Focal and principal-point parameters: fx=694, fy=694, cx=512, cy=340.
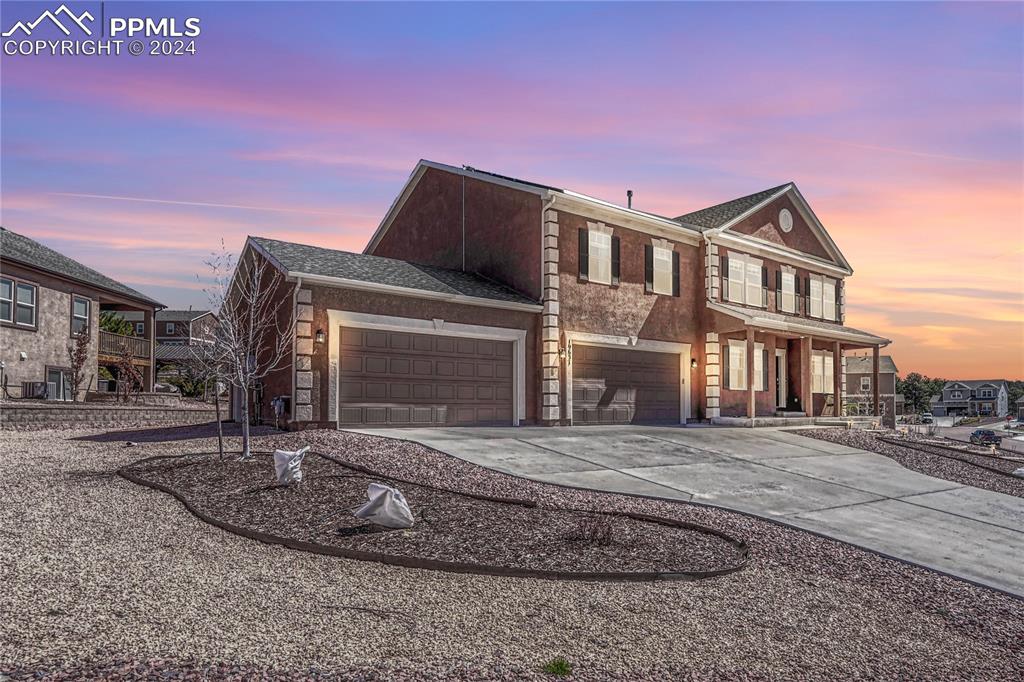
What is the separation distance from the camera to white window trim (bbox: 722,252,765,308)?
23703 mm

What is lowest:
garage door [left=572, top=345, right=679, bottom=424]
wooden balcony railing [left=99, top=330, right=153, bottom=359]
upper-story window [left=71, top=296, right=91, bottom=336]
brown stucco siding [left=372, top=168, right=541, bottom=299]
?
garage door [left=572, top=345, right=679, bottom=424]

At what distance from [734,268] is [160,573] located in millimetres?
21443

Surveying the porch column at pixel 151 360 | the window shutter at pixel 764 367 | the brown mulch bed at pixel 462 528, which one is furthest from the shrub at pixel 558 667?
the porch column at pixel 151 360

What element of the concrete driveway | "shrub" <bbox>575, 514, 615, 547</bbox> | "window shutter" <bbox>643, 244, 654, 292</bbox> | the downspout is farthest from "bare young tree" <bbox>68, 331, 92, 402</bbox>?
"shrub" <bbox>575, 514, 615, 547</bbox>

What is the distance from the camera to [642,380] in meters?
21.7

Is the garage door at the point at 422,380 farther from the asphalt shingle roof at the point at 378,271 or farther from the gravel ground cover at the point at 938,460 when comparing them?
the gravel ground cover at the point at 938,460

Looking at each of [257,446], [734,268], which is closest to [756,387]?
[734,268]

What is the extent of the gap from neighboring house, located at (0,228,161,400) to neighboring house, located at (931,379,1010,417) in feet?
405

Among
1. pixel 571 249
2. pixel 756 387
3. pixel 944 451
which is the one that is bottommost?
pixel 944 451

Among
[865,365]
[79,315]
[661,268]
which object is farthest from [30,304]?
[865,365]

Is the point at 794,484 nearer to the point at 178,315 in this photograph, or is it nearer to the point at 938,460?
the point at 938,460

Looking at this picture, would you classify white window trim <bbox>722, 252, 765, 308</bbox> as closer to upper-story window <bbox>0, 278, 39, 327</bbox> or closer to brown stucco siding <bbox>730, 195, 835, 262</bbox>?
brown stucco siding <bbox>730, 195, 835, 262</bbox>

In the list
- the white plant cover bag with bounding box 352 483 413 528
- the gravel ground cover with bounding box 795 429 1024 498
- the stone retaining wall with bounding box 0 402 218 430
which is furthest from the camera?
the stone retaining wall with bounding box 0 402 218 430

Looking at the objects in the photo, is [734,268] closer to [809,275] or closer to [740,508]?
[809,275]
